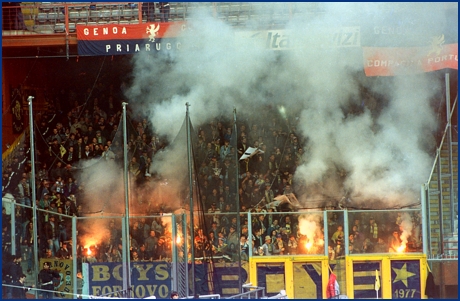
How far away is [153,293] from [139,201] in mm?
1491

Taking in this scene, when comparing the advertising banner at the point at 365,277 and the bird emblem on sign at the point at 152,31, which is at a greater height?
the bird emblem on sign at the point at 152,31

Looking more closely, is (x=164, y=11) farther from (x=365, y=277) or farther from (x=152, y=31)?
(x=365, y=277)

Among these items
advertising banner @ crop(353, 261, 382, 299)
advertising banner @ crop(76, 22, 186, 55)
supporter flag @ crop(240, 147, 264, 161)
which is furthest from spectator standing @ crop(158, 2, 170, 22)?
advertising banner @ crop(353, 261, 382, 299)

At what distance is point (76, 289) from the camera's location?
44.3ft

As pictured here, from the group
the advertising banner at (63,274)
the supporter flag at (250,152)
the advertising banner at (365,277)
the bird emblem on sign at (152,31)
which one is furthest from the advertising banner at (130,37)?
the advertising banner at (365,277)

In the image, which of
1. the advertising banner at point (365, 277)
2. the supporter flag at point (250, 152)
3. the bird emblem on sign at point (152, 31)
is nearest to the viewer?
the advertising banner at point (365, 277)

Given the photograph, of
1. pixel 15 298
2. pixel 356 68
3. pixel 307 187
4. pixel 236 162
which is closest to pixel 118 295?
pixel 15 298

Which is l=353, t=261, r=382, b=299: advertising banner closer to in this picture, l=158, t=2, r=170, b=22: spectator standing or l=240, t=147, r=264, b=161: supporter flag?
l=240, t=147, r=264, b=161: supporter flag

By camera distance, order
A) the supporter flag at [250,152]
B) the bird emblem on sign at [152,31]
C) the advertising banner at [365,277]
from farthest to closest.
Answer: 1. the supporter flag at [250,152]
2. the bird emblem on sign at [152,31]
3. the advertising banner at [365,277]

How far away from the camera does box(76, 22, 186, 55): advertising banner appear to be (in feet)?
45.8

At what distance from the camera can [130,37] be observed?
13953 mm

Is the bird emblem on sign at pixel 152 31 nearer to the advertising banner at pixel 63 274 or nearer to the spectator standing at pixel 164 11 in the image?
the spectator standing at pixel 164 11

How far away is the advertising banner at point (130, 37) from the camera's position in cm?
1396

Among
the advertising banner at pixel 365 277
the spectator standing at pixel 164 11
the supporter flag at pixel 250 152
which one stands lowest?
the advertising banner at pixel 365 277
